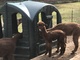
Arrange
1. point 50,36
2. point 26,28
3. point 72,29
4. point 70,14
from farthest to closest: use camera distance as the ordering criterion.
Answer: point 70,14
point 72,29
point 26,28
point 50,36

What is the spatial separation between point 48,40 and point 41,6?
5.18 feet

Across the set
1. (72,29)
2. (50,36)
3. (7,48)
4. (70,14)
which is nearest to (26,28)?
(50,36)

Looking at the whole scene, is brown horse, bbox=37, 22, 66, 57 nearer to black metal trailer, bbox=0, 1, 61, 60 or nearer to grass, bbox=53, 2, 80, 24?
black metal trailer, bbox=0, 1, 61, 60

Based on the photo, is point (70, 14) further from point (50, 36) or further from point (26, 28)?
point (50, 36)

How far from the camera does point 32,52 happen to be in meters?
10.8

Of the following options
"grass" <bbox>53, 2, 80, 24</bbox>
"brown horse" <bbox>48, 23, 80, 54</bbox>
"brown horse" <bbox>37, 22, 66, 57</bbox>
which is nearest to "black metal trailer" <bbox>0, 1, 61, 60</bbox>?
"brown horse" <bbox>37, 22, 66, 57</bbox>

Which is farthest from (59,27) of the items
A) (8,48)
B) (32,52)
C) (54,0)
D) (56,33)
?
(54,0)

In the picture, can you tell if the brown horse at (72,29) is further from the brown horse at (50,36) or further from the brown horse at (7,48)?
the brown horse at (7,48)

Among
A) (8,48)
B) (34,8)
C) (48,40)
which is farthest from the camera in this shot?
(34,8)

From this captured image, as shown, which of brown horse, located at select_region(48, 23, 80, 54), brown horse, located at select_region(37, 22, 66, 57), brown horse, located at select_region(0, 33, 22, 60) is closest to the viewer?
brown horse, located at select_region(0, 33, 22, 60)

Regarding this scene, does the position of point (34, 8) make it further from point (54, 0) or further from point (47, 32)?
point (54, 0)

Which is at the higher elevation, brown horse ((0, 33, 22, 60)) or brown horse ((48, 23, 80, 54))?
brown horse ((48, 23, 80, 54))

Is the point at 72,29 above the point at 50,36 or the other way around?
above

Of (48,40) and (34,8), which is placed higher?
(34,8)
